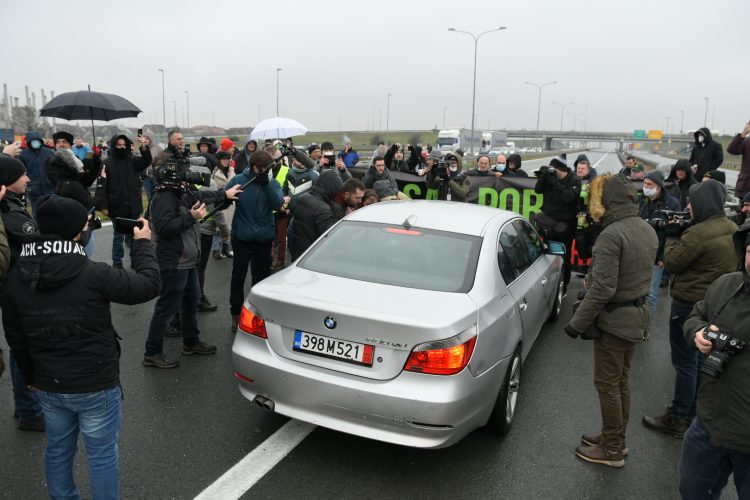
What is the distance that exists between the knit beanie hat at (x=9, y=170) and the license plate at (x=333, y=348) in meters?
2.04

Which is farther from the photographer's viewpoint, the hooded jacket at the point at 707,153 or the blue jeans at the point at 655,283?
the hooded jacket at the point at 707,153

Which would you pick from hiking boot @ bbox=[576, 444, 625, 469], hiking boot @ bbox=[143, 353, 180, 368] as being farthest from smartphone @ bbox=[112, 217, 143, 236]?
hiking boot @ bbox=[576, 444, 625, 469]

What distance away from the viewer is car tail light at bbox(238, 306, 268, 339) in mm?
3564

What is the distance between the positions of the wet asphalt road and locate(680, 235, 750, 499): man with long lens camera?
910 mm

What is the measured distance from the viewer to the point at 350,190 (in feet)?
19.2

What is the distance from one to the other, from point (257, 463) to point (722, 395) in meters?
2.59

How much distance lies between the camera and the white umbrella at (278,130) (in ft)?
34.8

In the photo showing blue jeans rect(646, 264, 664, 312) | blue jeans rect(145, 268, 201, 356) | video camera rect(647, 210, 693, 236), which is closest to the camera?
video camera rect(647, 210, 693, 236)

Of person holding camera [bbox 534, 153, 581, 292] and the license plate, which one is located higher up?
person holding camera [bbox 534, 153, 581, 292]

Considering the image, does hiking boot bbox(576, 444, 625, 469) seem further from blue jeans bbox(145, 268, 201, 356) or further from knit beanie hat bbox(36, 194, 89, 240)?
blue jeans bbox(145, 268, 201, 356)

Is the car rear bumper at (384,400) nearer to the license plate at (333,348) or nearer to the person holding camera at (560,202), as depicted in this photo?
the license plate at (333,348)

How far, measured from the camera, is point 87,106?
28.8 ft

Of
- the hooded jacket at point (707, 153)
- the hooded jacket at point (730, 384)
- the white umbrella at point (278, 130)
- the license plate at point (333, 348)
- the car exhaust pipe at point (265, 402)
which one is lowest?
the car exhaust pipe at point (265, 402)

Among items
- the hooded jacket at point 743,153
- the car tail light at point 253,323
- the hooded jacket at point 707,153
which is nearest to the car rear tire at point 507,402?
the car tail light at point 253,323
